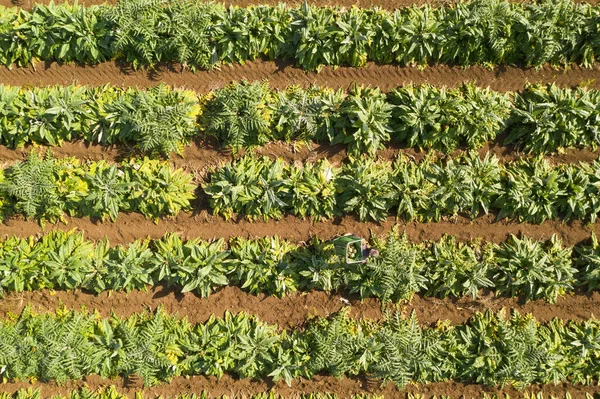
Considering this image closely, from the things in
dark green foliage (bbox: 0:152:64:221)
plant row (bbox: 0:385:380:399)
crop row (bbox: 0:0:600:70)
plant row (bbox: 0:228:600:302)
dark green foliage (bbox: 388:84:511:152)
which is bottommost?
plant row (bbox: 0:385:380:399)

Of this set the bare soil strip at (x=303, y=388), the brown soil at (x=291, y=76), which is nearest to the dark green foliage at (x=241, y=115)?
the brown soil at (x=291, y=76)

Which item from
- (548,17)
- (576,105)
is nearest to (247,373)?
(576,105)

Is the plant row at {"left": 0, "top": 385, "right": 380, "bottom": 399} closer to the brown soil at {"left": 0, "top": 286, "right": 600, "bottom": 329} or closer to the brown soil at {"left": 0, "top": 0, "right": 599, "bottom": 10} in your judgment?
the brown soil at {"left": 0, "top": 286, "right": 600, "bottom": 329}

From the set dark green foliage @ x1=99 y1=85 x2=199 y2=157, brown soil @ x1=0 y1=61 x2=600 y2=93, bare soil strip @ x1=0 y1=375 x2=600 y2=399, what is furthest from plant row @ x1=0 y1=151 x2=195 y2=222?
bare soil strip @ x1=0 y1=375 x2=600 y2=399

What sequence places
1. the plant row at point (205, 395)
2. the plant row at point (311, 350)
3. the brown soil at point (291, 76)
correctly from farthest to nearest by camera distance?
the brown soil at point (291, 76) < the plant row at point (205, 395) < the plant row at point (311, 350)

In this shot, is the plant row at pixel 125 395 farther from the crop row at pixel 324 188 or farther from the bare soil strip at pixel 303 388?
the crop row at pixel 324 188

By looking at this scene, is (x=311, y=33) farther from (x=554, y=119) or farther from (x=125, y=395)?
(x=125, y=395)
